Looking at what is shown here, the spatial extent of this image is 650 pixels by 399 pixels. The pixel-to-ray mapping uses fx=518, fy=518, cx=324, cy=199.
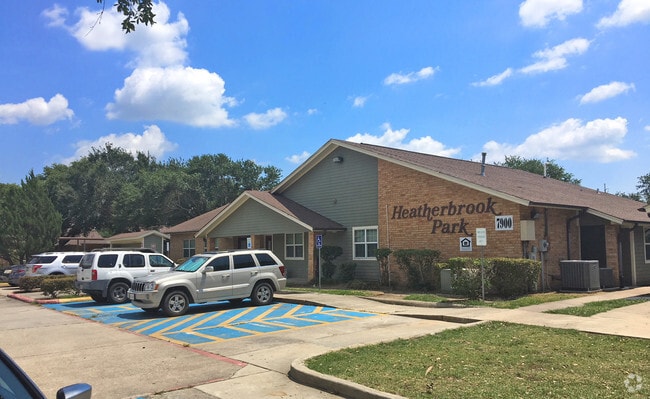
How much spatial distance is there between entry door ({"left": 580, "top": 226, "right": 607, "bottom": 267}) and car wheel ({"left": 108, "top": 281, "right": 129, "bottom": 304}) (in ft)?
55.9

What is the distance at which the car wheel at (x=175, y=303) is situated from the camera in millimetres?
13990

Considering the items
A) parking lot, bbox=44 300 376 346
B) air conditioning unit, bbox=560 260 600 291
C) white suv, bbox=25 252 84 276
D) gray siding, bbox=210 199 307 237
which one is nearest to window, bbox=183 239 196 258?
gray siding, bbox=210 199 307 237

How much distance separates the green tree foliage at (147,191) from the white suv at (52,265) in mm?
25495

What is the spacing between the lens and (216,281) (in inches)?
586

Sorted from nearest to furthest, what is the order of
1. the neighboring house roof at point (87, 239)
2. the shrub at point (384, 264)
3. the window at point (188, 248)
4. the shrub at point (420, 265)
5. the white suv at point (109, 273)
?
the white suv at point (109, 273), the shrub at point (420, 265), the shrub at point (384, 264), the window at point (188, 248), the neighboring house roof at point (87, 239)

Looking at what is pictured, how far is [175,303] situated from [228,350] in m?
5.18

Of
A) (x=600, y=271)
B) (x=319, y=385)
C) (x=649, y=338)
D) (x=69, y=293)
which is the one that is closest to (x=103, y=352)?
(x=319, y=385)

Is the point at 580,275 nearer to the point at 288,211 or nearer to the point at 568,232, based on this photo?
the point at 568,232

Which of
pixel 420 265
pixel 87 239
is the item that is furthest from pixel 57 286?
pixel 87 239

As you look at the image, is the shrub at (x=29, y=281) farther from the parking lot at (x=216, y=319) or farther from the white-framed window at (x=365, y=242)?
the white-framed window at (x=365, y=242)

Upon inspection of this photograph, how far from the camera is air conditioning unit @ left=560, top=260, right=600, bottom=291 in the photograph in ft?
56.6

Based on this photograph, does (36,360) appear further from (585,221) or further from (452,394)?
(585,221)

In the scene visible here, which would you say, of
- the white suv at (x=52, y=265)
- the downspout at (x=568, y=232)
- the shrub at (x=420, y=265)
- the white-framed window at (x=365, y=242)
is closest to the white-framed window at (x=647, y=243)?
the downspout at (x=568, y=232)

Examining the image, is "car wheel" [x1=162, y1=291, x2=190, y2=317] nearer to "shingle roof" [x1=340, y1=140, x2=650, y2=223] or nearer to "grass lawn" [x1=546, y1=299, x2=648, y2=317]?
"grass lawn" [x1=546, y1=299, x2=648, y2=317]
